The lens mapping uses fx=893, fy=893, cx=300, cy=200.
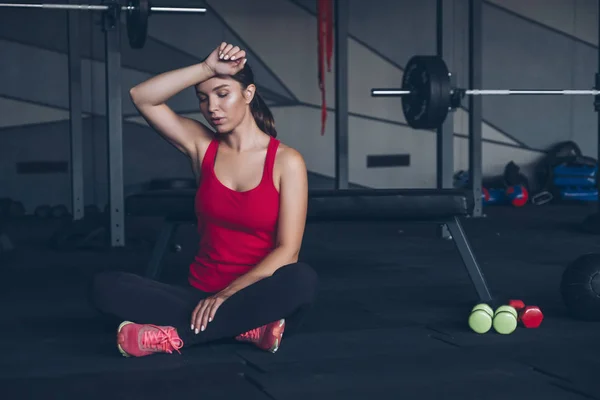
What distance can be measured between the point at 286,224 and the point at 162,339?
411mm

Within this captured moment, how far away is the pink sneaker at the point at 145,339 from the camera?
6.98 ft

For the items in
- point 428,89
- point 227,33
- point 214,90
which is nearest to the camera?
point 214,90

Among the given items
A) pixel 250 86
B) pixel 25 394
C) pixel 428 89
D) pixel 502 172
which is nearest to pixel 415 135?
pixel 502 172

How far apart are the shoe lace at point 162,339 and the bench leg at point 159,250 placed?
0.61m

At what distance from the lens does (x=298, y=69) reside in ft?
22.1

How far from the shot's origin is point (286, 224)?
7.01ft

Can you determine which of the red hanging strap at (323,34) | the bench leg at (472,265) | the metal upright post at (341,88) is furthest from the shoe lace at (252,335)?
the red hanging strap at (323,34)

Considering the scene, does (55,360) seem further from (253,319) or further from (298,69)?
(298,69)

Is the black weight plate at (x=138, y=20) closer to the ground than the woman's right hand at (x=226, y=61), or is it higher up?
higher up

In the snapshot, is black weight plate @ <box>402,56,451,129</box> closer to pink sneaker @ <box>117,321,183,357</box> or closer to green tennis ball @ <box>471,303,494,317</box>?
green tennis ball @ <box>471,303,494,317</box>

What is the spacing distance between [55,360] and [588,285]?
1.48 m

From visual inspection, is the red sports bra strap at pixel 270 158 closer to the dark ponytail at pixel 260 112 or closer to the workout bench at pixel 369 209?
the dark ponytail at pixel 260 112

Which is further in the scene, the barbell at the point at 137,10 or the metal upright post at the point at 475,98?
the metal upright post at the point at 475,98

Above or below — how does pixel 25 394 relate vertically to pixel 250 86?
below
